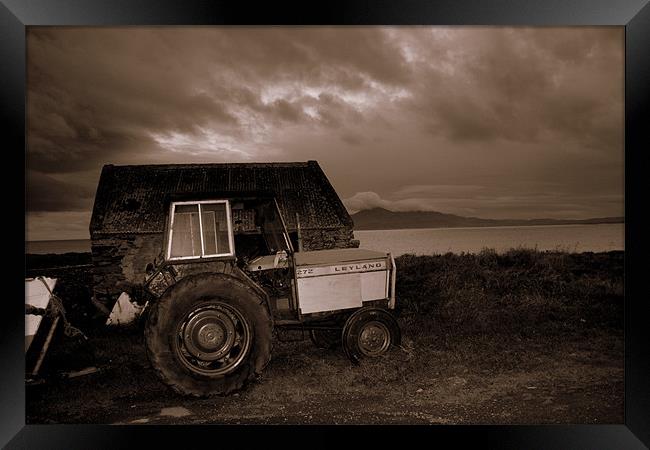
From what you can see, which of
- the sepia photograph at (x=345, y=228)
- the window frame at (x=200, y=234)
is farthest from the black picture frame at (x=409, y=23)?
the window frame at (x=200, y=234)

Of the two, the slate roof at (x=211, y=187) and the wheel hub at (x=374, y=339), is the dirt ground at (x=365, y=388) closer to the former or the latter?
the wheel hub at (x=374, y=339)

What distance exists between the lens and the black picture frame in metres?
3.64

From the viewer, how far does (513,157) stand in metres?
3.98

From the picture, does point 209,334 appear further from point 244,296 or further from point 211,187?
point 211,187

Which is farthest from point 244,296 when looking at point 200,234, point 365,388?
point 365,388

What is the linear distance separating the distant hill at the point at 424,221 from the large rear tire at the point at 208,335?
1.20m

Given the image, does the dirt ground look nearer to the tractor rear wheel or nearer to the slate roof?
the tractor rear wheel

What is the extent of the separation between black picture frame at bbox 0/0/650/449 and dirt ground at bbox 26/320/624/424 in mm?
111

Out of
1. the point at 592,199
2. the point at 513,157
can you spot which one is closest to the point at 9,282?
the point at 513,157

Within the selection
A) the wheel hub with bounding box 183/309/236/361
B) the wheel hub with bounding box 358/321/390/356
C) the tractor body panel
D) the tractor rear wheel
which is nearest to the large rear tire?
the wheel hub with bounding box 183/309/236/361

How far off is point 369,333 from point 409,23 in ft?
8.33

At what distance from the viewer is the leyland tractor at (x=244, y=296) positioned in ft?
10.9

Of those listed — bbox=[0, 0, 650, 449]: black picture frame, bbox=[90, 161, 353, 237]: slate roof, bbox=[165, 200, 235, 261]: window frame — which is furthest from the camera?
bbox=[90, 161, 353, 237]: slate roof

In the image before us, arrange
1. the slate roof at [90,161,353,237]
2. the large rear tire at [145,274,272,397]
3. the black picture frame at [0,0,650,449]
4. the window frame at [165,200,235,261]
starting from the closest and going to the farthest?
the large rear tire at [145,274,272,397], the window frame at [165,200,235,261], the black picture frame at [0,0,650,449], the slate roof at [90,161,353,237]
